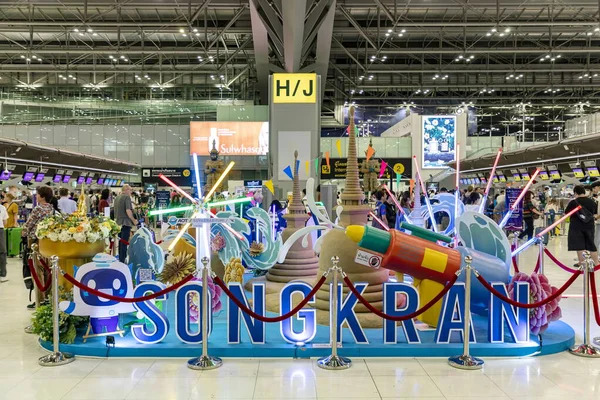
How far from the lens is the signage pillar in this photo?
685 inches

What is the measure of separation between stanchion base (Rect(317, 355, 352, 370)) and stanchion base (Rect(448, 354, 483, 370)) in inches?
39.4

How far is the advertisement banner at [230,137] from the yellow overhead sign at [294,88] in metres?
7.08

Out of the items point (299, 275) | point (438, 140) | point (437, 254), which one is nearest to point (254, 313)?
point (437, 254)

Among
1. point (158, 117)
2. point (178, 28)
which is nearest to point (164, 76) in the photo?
point (158, 117)

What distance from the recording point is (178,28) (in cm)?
1909

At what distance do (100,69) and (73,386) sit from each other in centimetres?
2208

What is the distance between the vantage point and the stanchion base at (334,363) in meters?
4.47

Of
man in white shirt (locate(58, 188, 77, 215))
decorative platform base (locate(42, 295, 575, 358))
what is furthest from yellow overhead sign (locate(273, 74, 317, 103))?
decorative platform base (locate(42, 295, 575, 358))

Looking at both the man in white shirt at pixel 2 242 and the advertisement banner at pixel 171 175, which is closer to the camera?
the man in white shirt at pixel 2 242

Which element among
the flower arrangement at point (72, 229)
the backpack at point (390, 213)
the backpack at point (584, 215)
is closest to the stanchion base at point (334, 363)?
the flower arrangement at point (72, 229)

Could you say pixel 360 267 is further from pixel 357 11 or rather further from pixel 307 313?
pixel 357 11

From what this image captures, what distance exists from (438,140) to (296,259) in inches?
778

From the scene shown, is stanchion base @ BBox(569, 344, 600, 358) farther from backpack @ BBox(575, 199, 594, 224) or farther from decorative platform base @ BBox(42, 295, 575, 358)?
backpack @ BBox(575, 199, 594, 224)

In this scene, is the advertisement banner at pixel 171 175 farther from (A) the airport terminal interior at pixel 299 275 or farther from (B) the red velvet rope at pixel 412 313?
(B) the red velvet rope at pixel 412 313
